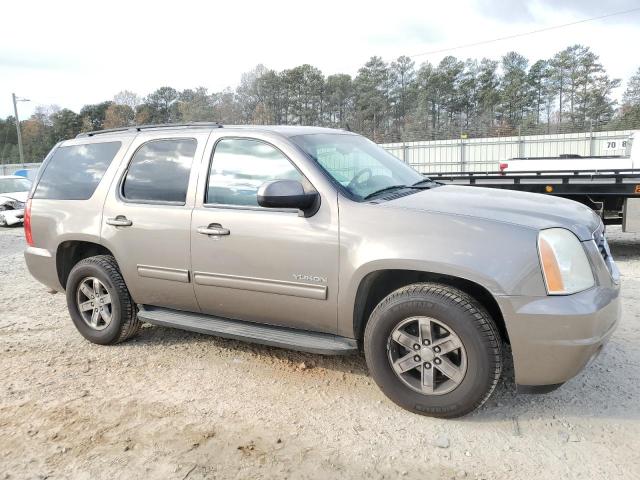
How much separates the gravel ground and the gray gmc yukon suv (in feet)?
0.95

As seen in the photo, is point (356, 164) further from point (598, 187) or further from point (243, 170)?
point (598, 187)

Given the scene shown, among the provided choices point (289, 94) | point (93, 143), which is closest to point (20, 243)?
point (93, 143)

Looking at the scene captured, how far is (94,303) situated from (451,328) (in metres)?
3.14

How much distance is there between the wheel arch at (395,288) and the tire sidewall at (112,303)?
2143 mm

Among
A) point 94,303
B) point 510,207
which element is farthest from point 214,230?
point 510,207

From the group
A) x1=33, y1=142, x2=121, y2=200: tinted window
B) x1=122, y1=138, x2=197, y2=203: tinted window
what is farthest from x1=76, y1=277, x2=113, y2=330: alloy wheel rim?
x1=122, y1=138, x2=197, y2=203: tinted window

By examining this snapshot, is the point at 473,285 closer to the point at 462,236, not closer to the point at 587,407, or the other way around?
the point at 462,236

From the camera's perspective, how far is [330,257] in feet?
11.3

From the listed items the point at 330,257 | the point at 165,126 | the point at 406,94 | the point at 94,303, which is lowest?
the point at 94,303

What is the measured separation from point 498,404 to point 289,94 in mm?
52680

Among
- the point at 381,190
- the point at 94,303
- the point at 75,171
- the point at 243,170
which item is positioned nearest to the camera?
the point at 381,190

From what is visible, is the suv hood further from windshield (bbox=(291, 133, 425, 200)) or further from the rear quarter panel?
the rear quarter panel

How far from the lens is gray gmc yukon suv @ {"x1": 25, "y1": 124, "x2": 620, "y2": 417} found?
2998 millimetres

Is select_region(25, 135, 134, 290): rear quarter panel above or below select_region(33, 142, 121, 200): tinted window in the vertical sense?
below
